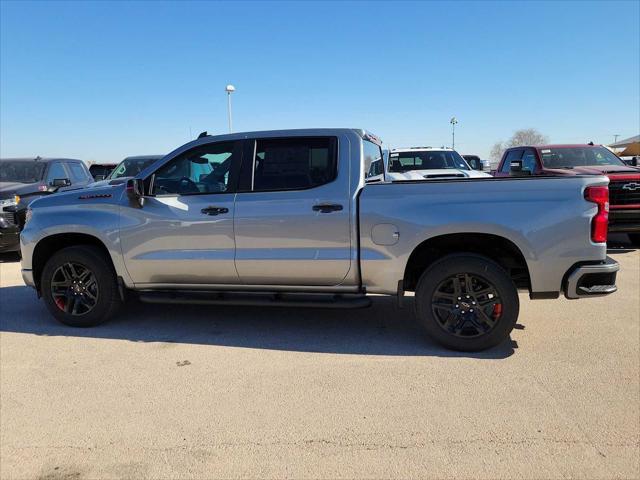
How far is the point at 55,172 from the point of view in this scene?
10.5 metres

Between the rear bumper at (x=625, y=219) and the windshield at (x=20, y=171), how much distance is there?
11.1m

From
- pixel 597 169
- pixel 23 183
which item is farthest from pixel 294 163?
pixel 23 183

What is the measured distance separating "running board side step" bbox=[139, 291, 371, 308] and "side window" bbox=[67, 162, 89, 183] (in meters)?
7.45

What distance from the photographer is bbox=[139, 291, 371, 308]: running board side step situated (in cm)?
439

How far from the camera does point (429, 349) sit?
4316 mm

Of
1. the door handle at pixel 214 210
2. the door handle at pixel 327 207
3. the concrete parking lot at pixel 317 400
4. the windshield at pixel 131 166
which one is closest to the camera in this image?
the concrete parking lot at pixel 317 400

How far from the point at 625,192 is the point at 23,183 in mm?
11477

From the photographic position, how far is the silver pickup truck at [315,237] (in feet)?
13.1

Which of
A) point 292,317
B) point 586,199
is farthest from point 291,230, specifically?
point 586,199

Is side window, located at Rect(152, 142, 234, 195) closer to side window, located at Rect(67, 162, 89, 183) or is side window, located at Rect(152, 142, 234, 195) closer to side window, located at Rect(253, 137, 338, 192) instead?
side window, located at Rect(253, 137, 338, 192)

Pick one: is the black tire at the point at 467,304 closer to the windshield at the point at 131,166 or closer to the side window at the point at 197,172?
the side window at the point at 197,172

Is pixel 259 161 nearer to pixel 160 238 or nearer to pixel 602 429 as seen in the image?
pixel 160 238

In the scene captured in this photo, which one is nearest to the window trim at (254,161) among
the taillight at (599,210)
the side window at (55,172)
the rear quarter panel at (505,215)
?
the rear quarter panel at (505,215)

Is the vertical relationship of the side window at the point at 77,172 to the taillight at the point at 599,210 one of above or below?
above
